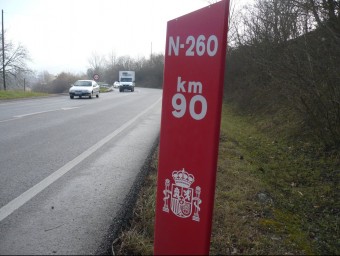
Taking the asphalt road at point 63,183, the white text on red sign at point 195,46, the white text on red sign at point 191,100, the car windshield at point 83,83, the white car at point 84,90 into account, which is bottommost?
the asphalt road at point 63,183

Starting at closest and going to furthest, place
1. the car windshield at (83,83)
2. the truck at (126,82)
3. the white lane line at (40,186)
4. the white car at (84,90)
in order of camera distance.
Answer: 1. the white lane line at (40,186)
2. the white car at (84,90)
3. the car windshield at (83,83)
4. the truck at (126,82)

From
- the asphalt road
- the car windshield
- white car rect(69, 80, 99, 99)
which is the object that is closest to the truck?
the car windshield

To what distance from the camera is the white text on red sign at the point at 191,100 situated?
2549 millimetres

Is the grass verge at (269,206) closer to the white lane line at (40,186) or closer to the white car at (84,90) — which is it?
the white lane line at (40,186)

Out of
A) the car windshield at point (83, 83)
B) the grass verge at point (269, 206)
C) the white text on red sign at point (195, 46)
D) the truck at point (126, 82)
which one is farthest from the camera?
the truck at point (126, 82)

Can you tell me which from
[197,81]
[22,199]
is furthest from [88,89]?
[197,81]

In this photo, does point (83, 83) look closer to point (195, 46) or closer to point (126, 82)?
point (126, 82)

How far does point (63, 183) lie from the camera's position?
16.6 ft

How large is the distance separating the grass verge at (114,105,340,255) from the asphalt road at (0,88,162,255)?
412mm

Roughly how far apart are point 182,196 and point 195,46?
119cm

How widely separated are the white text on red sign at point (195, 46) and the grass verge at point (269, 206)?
1854mm

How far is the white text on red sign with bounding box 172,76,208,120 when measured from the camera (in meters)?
2.55

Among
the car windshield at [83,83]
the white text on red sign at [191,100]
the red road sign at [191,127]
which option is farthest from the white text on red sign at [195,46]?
the car windshield at [83,83]

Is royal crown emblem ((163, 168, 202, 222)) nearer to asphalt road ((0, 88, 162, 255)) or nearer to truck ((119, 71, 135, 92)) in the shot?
asphalt road ((0, 88, 162, 255))
